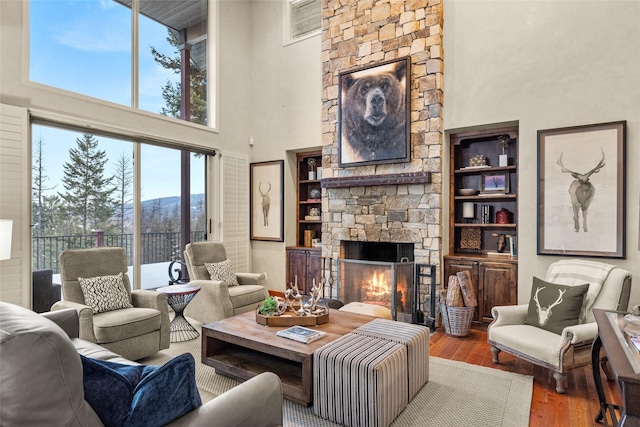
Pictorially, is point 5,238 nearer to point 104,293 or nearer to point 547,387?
point 104,293

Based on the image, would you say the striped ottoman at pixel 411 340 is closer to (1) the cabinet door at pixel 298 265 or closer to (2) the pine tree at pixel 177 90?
(1) the cabinet door at pixel 298 265

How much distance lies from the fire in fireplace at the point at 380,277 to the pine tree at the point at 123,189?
2.83m

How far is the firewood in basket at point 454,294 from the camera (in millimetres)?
4020

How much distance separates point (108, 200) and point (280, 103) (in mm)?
2929

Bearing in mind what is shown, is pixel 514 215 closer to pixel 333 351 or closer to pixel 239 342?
pixel 333 351

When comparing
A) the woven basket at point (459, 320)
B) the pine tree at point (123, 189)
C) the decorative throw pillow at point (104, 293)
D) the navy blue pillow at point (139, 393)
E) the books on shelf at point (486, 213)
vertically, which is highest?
the pine tree at point (123, 189)

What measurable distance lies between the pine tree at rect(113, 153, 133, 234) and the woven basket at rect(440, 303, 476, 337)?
4.05 meters

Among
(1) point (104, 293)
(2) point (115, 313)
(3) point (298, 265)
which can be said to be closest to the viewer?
(2) point (115, 313)

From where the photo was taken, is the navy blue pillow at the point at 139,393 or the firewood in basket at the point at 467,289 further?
the firewood in basket at the point at 467,289

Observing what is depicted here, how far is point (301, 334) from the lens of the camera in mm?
2631

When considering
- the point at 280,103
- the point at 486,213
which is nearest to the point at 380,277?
the point at 486,213

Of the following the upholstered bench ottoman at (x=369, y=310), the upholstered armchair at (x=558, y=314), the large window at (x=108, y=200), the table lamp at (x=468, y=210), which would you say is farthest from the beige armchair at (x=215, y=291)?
the table lamp at (x=468, y=210)

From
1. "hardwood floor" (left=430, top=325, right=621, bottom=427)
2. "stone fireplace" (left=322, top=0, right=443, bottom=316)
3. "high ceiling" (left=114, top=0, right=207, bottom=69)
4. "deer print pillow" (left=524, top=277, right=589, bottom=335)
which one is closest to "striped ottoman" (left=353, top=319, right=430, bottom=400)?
"hardwood floor" (left=430, top=325, right=621, bottom=427)

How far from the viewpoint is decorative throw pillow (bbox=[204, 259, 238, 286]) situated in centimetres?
453
